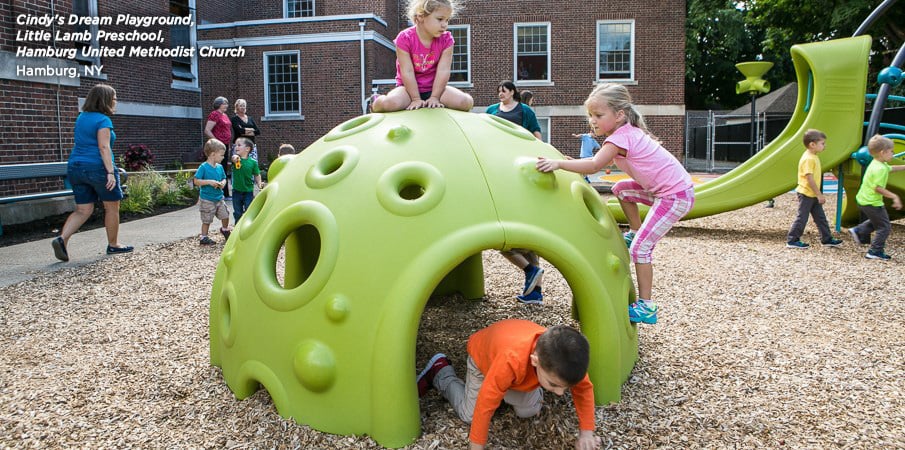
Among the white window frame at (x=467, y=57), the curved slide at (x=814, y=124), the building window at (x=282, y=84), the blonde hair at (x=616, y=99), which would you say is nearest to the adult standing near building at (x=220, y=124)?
the curved slide at (x=814, y=124)

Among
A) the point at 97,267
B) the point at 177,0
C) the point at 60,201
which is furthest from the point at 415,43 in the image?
the point at 177,0

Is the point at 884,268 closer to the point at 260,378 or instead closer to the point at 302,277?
the point at 302,277

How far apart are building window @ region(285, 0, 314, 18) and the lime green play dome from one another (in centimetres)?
2610

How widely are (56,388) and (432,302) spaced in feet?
9.64

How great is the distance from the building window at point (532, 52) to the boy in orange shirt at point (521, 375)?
23858 mm

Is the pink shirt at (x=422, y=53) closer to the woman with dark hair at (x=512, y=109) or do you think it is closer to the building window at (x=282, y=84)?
the woman with dark hair at (x=512, y=109)

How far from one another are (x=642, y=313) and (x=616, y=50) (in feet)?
77.3

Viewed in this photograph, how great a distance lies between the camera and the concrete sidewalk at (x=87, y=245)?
7.61 m

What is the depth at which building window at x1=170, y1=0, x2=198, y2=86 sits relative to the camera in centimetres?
2404

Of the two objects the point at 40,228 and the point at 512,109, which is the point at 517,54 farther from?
the point at 512,109

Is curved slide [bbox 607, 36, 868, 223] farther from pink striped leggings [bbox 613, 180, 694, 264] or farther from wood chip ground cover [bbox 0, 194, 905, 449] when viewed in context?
pink striped leggings [bbox 613, 180, 694, 264]

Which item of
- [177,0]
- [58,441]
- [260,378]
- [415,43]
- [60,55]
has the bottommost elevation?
[58,441]

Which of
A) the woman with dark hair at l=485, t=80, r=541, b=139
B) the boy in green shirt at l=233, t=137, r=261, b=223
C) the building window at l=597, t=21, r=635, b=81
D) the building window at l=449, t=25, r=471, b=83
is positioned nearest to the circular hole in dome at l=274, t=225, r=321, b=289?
the woman with dark hair at l=485, t=80, r=541, b=139

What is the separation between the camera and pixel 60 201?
11.3 m
